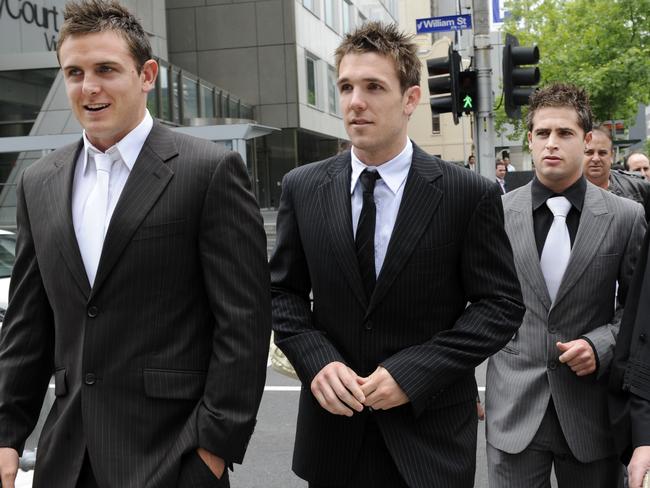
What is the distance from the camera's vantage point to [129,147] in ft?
8.47

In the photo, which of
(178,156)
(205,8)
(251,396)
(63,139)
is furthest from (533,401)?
(205,8)

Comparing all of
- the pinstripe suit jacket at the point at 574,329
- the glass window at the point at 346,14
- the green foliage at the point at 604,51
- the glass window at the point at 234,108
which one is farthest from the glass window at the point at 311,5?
the pinstripe suit jacket at the point at 574,329

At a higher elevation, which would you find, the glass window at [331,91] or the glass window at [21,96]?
the glass window at [331,91]

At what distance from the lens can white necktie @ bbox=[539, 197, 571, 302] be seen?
345cm

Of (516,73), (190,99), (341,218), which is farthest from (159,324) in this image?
(190,99)

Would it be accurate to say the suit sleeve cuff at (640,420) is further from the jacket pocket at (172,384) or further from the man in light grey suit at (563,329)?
the jacket pocket at (172,384)

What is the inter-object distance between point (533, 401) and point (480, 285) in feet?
2.92

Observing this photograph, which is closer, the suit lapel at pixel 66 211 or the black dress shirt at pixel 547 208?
the suit lapel at pixel 66 211

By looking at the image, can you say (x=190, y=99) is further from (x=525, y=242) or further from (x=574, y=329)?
(x=574, y=329)

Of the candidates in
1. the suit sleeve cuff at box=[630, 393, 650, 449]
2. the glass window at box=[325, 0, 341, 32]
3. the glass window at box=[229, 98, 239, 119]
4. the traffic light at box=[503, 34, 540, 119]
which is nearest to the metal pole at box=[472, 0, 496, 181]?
the traffic light at box=[503, 34, 540, 119]

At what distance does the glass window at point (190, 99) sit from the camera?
91.9ft

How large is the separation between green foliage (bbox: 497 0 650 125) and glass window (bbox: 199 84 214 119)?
432 inches

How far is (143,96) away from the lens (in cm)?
262

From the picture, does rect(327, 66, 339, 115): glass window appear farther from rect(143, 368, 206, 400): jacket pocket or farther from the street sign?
rect(143, 368, 206, 400): jacket pocket
